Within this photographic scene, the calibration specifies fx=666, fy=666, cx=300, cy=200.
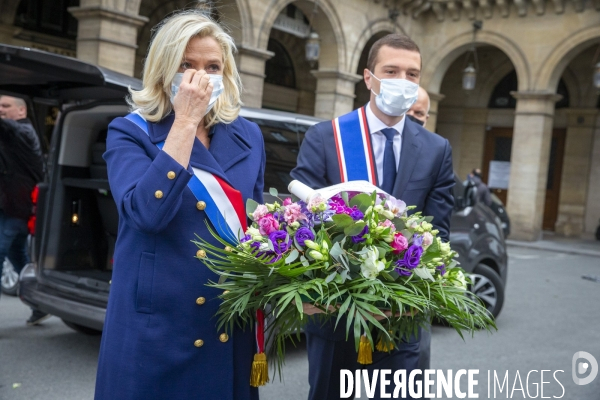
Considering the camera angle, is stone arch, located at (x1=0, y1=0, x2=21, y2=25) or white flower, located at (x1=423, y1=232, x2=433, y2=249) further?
stone arch, located at (x1=0, y1=0, x2=21, y2=25)

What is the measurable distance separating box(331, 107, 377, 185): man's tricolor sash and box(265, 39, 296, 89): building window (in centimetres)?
1763

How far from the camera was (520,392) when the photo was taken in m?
4.87

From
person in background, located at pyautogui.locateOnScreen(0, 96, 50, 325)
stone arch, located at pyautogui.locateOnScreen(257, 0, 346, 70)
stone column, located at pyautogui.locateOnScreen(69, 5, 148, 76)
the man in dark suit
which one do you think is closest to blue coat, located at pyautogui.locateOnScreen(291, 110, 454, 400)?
the man in dark suit

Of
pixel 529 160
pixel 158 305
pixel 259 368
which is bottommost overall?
pixel 259 368

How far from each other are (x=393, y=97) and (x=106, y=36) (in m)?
9.54

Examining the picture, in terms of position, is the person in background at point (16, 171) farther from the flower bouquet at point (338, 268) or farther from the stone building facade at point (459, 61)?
the stone building facade at point (459, 61)

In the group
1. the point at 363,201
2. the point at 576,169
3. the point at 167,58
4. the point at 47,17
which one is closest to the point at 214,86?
the point at 167,58

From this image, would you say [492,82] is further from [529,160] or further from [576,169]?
[529,160]

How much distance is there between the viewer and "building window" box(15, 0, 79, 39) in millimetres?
14469

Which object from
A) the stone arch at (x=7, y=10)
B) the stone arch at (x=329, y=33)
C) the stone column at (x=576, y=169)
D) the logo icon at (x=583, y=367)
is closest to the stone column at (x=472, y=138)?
the stone column at (x=576, y=169)

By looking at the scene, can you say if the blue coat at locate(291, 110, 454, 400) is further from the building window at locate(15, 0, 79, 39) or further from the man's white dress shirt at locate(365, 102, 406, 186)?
the building window at locate(15, 0, 79, 39)

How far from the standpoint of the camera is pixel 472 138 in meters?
23.8

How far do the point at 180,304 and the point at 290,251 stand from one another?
0.38 m

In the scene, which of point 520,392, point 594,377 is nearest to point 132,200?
point 520,392
